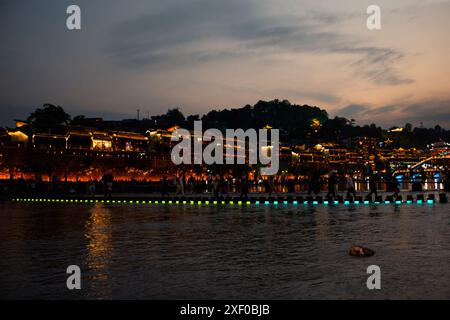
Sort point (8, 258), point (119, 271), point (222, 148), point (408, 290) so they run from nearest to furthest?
point (408, 290) → point (119, 271) → point (8, 258) → point (222, 148)

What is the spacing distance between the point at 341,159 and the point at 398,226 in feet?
583

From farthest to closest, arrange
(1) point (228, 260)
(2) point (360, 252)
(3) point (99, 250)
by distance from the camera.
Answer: (3) point (99, 250) < (2) point (360, 252) < (1) point (228, 260)

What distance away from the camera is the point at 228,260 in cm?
831

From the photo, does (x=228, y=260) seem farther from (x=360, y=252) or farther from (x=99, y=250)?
(x=99, y=250)

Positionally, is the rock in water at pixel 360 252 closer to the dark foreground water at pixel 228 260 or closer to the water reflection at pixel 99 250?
the dark foreground water at pixel 228 260

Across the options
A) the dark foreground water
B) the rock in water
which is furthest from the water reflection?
the rock in water

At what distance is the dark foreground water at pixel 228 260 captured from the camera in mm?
6031

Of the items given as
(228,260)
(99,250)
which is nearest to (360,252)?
(228,260)

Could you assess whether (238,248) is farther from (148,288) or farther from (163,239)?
(148,288)

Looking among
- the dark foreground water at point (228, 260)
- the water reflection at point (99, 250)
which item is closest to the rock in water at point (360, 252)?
the dark foreground water at point (228, 260)

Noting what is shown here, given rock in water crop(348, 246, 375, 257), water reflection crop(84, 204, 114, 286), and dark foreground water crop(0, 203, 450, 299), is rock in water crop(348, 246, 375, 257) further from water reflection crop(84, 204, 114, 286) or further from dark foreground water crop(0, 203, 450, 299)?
water reflection crop(84, 204, 114, 286)

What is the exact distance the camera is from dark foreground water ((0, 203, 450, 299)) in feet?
19.8
